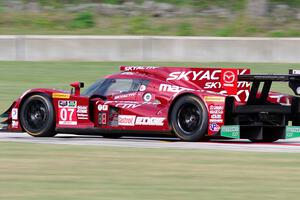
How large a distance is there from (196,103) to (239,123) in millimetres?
677

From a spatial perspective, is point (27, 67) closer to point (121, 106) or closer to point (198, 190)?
point (121, 106)

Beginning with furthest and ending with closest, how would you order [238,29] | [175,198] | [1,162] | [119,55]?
[238,29], [119,55], [1,162], [175,198]

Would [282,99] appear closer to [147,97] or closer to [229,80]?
[229,80]

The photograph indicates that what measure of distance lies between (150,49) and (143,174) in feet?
43.2

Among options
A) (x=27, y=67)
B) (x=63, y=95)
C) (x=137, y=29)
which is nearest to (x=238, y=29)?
(x=137, y=29)

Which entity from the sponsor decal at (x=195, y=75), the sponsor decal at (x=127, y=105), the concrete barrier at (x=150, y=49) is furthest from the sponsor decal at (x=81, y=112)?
the concrete barrier at (x=150, y=49)

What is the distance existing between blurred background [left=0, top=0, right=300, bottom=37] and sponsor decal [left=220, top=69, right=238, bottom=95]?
1234 cm

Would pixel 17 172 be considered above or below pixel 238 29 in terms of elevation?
below

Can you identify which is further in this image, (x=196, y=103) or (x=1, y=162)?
(x=196, y=103)

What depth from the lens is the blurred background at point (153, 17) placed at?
85.4 feet

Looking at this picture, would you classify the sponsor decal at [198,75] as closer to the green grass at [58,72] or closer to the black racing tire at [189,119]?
the black racing tire at [189,119]

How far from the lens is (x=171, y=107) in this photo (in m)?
13.0

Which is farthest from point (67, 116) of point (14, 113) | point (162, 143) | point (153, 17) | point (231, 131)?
point (153, 17)

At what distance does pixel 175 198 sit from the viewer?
785cm
